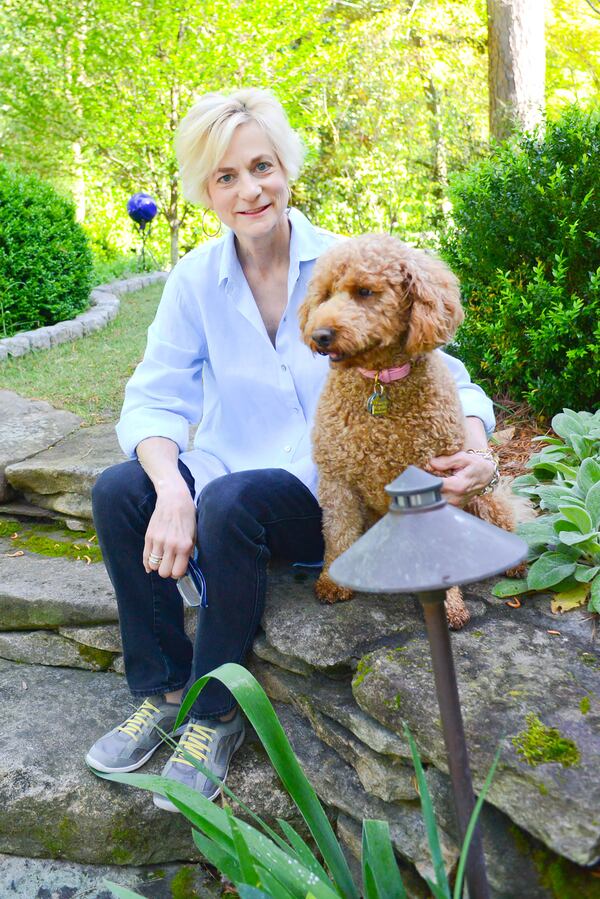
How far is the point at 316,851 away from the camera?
7.47 ft

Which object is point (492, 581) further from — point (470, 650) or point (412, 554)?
point (412, 554)

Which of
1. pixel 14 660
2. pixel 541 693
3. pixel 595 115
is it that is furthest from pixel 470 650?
pixel 595 115

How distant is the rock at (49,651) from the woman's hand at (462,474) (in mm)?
1490

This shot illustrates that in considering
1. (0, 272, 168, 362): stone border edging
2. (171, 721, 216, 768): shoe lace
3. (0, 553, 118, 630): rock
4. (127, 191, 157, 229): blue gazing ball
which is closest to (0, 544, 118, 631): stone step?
(0, 553, 118, 630): rock

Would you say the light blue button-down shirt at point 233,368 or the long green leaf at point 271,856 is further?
the light blue button-down shirt at point 233,368

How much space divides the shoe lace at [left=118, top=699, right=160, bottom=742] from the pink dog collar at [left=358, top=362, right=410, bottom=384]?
1208 mm

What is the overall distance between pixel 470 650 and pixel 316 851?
77 cm

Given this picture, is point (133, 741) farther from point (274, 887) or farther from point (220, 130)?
point (220, 130)

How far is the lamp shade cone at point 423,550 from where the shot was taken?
3.69 ft

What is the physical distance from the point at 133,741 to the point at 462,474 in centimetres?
124

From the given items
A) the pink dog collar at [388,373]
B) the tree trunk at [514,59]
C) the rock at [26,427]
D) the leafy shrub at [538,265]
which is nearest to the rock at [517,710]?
the pink dog collar at [388,373]

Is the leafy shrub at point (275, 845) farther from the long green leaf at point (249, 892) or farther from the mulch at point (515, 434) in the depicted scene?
the mulch at point (515, 434)

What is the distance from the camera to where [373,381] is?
84.9 inches

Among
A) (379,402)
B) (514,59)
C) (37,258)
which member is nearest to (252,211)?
(379,402)
